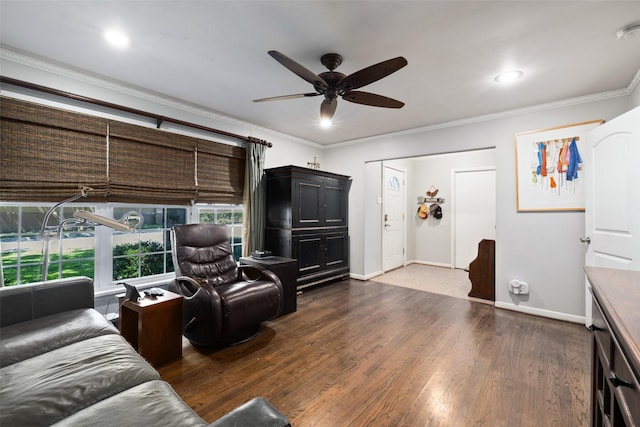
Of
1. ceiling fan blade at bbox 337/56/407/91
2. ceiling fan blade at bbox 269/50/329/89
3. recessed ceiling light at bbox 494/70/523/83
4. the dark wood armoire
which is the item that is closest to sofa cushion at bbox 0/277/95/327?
ceiling fan blade at bbox 269/50/329/89

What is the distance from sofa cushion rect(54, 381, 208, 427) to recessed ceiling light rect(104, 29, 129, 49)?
2255 mm

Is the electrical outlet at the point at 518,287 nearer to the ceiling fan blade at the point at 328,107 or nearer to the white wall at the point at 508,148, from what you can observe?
the white wall at the point at 508,148

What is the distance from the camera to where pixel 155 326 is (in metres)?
2.17

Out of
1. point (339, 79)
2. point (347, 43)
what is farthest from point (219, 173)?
point (347, 43)

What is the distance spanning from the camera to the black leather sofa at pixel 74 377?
3.16ft

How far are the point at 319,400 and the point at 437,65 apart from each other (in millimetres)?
2708

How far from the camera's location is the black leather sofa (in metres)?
0.96

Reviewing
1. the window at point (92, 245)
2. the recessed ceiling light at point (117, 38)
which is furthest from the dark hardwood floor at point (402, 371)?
the recessed ceiling light at point (117, 38)

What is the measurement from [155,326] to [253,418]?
5.93ft

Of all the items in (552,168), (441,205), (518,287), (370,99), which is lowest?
(518,287)

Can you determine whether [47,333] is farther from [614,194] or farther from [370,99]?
[614,194]

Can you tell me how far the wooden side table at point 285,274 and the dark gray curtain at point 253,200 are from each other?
22.1 inches

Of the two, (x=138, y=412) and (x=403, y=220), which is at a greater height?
(x=403, y=220)

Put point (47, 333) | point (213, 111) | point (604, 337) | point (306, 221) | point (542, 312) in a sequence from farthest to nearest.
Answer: point (306, 221) < point (213, 111) < point (542, 312) < point (47, 333) < point (604, 337)
